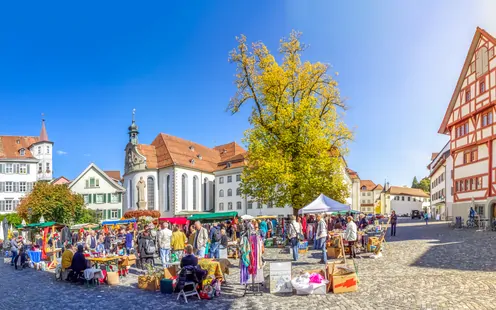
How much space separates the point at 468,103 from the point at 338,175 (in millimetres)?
17107

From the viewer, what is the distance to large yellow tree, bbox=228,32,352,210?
2805 centimetres

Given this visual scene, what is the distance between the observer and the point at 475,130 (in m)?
38.2

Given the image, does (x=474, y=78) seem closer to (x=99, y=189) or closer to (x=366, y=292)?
(x=366, y=292)

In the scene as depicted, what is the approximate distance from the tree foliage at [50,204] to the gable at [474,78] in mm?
40631

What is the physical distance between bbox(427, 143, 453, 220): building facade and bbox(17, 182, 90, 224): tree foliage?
4282 centimetres

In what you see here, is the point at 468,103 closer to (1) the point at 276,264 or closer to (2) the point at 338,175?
(2) the point at 338,175

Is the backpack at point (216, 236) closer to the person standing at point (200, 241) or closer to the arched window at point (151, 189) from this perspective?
the person standing at point (200, 241)

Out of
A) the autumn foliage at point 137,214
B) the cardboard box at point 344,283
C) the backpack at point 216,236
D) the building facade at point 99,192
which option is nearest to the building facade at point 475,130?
the backpack at point 216,236

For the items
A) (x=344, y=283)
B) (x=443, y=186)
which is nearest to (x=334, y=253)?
(x=344, y=283)

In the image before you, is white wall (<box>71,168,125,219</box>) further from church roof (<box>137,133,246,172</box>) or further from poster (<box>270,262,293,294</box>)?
poster (<box>270,262,293,294</box>)

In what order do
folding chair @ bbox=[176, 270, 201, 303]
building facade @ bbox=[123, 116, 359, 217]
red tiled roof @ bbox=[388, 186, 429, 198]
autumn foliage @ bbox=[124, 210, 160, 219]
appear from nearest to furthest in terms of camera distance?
folding chair @ bbox=[176, 270, 201, 303], autumn foliage @ bbox=[124, 210, 160, 219], building facade @ bbox=[123, 116, 359, 217], red tiled roof @ bbox=[388, 186, 429, 198]

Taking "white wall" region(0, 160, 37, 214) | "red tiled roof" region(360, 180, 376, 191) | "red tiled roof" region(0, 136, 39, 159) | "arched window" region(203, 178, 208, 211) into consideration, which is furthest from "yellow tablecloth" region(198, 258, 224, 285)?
"red tiled roof" region(360, 180, 376, 191)

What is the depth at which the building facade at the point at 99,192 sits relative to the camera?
6469 cm

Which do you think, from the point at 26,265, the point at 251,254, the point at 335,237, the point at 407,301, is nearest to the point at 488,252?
the point at 335,237
